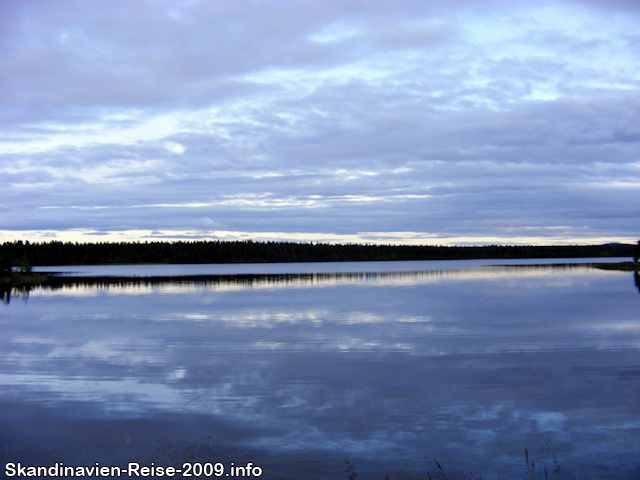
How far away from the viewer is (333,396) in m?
10.4

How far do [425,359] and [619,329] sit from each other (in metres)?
9.79

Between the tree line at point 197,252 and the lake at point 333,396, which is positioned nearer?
the lake at point 333,396

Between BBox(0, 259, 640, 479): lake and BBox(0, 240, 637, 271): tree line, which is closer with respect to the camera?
BBox(0, 259, 640, 479): lake

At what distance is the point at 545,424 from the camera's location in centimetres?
862

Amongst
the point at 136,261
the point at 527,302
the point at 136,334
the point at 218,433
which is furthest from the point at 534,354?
the point at 136,261

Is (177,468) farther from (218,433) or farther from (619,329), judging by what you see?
(619,329)

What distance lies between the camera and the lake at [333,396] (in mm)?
7445

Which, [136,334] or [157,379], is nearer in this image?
[157,379]

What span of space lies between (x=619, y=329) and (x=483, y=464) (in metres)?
14.8

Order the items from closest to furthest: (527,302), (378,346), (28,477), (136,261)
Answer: (28,477) < (378,346) < (527,302) < (136,261)

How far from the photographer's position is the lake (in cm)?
745

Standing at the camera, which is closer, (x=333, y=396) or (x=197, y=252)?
(x=333, y=396)

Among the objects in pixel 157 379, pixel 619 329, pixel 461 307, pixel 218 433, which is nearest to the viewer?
pixel 218 433

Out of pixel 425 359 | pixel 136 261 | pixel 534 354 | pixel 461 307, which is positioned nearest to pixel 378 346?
pixel 425 359
